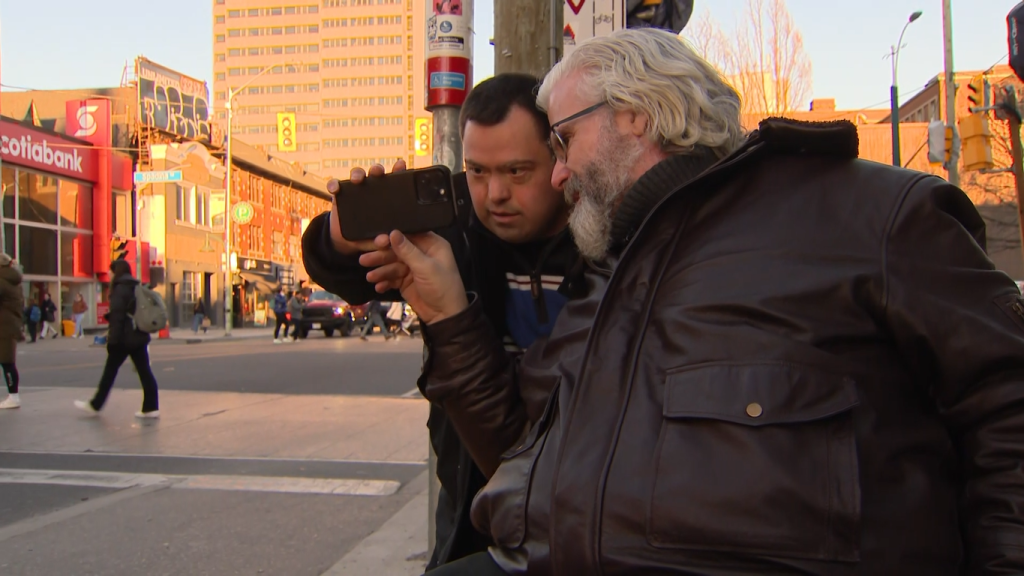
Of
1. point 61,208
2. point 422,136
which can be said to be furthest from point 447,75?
point 61,208

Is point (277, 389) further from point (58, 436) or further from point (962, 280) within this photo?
point (962, 280)

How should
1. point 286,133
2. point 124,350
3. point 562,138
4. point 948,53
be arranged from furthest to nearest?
point 286,133 → point 948,53 → point 124,350 → point 562,138

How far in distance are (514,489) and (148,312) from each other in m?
8.48

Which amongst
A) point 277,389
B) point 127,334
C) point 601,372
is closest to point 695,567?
point 601,372

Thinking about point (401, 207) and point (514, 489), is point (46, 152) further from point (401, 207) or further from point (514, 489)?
point (514, 489)

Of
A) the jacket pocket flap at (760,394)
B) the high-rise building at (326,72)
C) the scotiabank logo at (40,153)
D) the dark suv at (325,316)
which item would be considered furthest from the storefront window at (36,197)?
the high-rise building at (326,72)

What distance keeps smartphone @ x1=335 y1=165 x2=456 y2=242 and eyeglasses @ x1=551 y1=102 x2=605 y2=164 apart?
0.78 ft

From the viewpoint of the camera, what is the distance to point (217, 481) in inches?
233

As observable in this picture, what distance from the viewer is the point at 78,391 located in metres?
11.0

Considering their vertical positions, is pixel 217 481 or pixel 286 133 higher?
pixel 286 133

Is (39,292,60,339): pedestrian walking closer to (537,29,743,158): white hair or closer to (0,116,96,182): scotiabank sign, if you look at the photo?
(0,116,96,182): scotiabank sign

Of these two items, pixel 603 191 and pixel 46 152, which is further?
pixel 46 152

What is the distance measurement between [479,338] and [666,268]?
0.52m

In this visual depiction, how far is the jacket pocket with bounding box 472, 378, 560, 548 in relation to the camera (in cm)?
139
